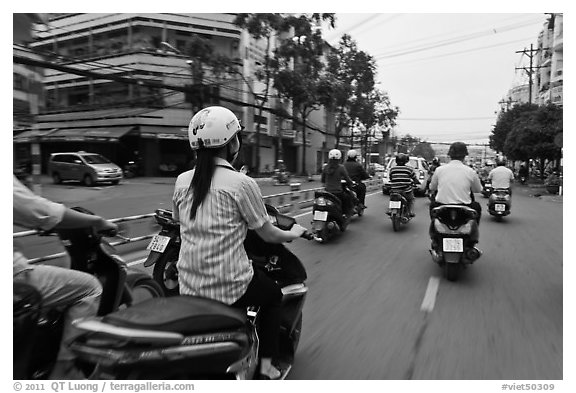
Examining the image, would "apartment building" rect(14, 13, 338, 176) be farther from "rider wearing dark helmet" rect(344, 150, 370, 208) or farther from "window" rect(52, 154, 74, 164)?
"rider wearing dark helmet" rect(344, 150, 370, 208)

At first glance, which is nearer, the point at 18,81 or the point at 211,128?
the point at 211,128

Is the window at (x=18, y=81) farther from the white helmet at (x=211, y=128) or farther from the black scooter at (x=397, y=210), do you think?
the black scooter at (x=397, y=210)

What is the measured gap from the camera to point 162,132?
2580cm

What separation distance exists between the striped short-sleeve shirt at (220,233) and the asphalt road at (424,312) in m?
0.99

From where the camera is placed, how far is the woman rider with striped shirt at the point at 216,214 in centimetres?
211

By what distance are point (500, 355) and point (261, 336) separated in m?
Answer: 1.73

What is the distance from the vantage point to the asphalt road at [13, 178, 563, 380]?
2.89 m

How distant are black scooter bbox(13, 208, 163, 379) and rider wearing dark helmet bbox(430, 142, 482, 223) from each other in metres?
3.55

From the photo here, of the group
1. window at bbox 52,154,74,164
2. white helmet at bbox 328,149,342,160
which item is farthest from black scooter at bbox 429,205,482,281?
window at bbox 52,154,74,164

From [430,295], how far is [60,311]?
3.46 metres

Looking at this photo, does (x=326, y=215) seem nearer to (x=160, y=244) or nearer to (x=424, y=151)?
(x=160, y=244)

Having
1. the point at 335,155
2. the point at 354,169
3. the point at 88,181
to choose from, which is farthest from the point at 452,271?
the point at 88,181

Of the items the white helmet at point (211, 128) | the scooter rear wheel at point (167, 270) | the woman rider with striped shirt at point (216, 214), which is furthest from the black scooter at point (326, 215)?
the white helmet at point (211, 128)

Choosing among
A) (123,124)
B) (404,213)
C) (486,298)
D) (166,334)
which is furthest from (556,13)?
(123,124)
